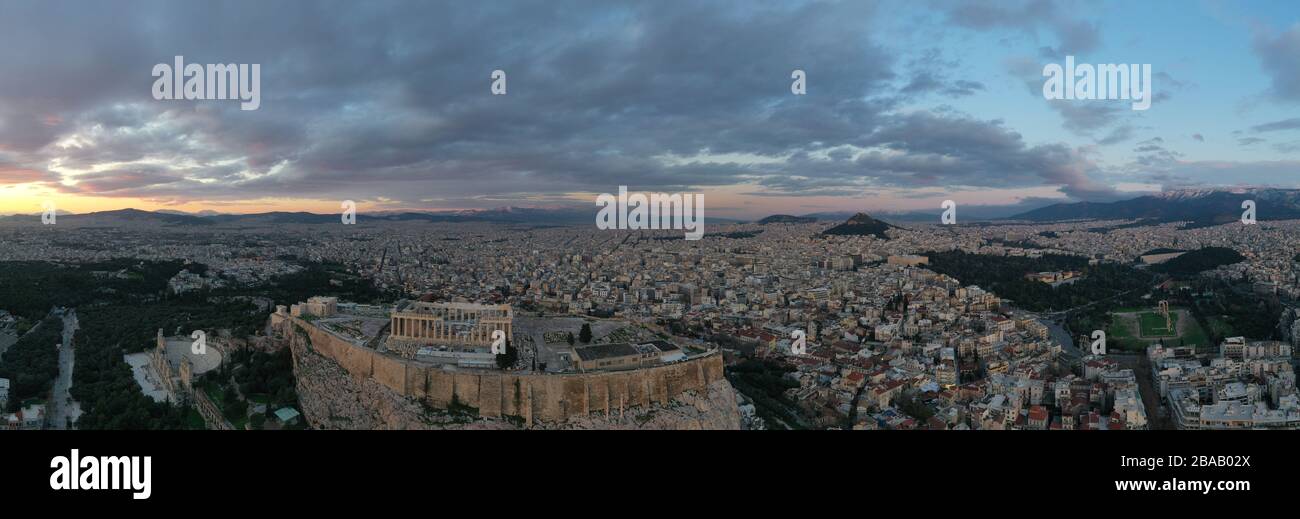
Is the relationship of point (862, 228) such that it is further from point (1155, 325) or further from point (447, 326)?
point (447, 326)

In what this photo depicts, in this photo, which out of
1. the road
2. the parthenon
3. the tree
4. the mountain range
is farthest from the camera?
the mountain range

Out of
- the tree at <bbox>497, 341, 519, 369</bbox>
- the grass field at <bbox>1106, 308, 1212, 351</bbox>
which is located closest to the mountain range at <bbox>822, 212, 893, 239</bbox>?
the grass field at <bbox>1106, 308, 1212, 351</bbox>

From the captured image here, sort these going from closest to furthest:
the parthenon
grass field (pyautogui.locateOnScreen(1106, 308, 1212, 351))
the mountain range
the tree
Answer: the tree < the parthenon < grass field (pyautogui.locateOnScreen(1106, 308, 1212, 351)) < the mountain range

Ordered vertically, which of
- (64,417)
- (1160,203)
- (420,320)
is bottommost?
(64,417)

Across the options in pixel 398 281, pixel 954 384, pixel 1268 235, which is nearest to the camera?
pixel 954 384

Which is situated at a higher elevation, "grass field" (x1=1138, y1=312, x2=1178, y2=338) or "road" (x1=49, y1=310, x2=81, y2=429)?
"grass field" (x1=1138, y1=312, x2=1178, y2=338)

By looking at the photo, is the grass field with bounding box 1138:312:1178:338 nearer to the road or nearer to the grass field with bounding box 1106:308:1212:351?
the grass field with bounding box 1106:308:1212:351
